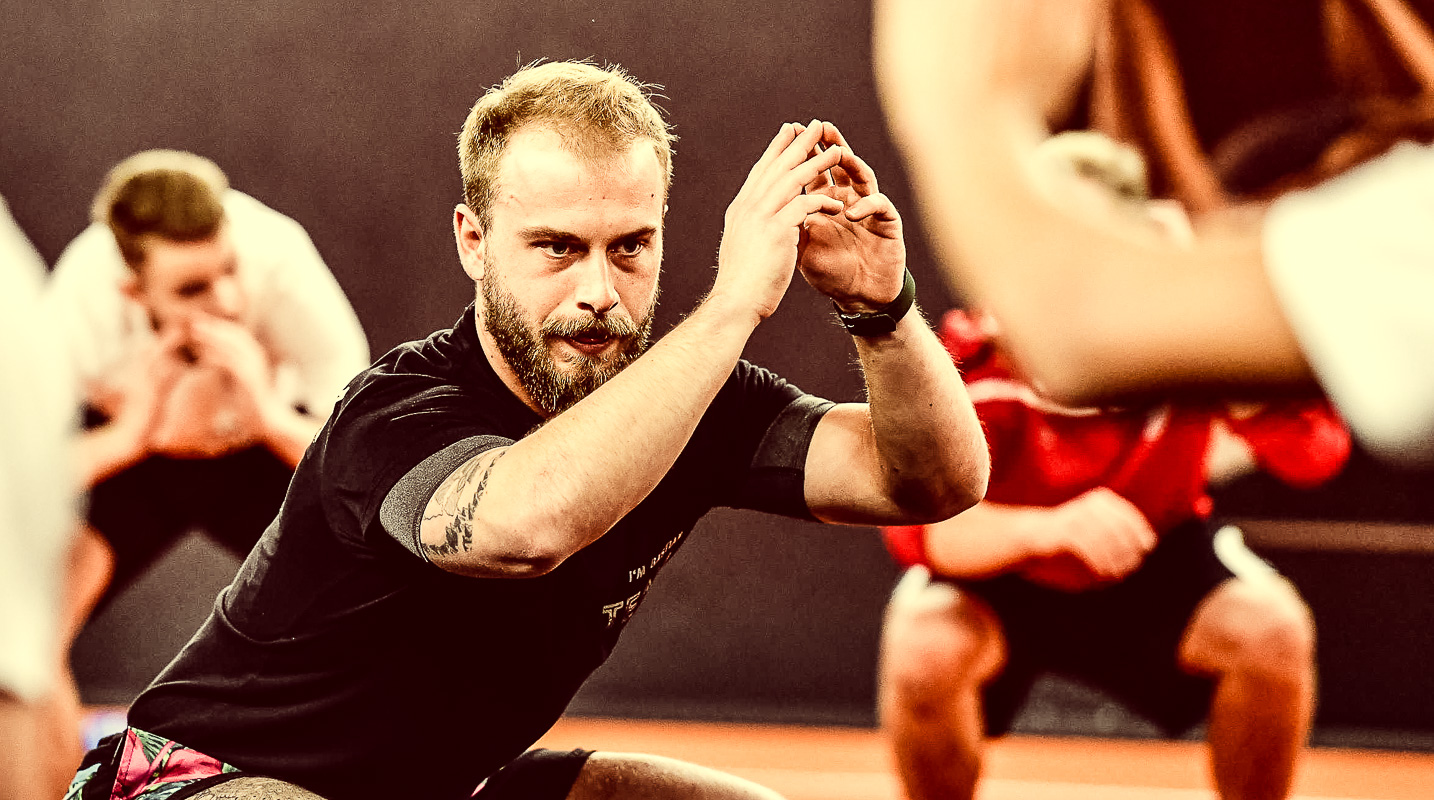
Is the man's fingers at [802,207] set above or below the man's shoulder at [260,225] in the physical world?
above

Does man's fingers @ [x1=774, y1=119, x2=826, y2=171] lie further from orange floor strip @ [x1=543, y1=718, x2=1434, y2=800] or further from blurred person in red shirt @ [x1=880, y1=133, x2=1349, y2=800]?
orange floor strip @ [x1=543, y1=718, x2=1434, y2=800]

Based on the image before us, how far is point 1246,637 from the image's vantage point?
5.56 feet

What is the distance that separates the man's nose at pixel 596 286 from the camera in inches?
43.1

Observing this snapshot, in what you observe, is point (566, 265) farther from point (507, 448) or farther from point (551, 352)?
point (507, 448)

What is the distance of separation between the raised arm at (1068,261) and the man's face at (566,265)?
32 cm

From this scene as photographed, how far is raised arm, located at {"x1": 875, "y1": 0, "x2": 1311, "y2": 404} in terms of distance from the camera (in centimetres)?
79

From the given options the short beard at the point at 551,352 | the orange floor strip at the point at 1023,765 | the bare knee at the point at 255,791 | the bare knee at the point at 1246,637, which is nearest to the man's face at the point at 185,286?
the orange floor strip at the point at 1023,765

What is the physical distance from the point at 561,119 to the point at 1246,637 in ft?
3.98

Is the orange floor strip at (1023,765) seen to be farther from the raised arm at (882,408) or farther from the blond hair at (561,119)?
the blond hair at (561,119)

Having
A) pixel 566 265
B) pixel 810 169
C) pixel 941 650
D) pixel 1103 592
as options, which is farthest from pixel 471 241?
pixel 1103 592

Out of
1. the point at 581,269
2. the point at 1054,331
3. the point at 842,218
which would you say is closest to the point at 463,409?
the point at 581,269

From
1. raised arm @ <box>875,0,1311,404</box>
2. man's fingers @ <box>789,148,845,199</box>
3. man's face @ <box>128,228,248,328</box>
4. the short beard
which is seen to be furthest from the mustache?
man's face @ <box>128,228,248,328</box>

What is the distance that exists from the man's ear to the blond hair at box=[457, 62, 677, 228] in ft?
0.03

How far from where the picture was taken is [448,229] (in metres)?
2.04
